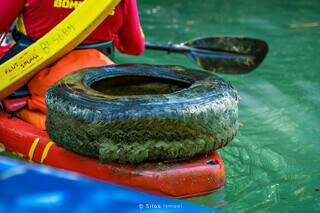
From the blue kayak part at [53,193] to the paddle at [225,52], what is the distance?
346 centimetres

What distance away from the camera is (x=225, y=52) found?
506 centimetres

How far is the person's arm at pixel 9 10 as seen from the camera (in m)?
3.08

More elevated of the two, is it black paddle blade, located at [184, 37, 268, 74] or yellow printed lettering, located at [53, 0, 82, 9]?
yellow printed lettering, located at [53, 0, 82, 9]

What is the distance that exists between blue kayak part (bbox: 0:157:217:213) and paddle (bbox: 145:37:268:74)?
346 cm

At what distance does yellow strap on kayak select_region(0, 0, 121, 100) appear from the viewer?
2996 mm

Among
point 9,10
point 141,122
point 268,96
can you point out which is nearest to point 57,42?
point 9,10

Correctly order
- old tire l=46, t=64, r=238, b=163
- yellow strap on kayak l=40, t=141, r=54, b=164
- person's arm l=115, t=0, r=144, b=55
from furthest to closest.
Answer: person's arm l=115, t=0, r=144, b=55, yellow strap on kayak l=40, t=141, r=54, b=164, old tire l=46, t=64, r=238, b=163

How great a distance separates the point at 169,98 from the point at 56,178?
1214 millimetres

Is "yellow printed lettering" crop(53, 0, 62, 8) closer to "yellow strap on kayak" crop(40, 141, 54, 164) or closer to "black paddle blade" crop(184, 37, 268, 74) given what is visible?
"yellow strap on kayak" crop(40, 141, 54, 164)

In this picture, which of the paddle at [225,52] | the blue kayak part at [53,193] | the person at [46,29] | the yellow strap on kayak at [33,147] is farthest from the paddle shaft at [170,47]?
the blue kayak part at [53,193]

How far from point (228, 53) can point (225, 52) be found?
0.08ft

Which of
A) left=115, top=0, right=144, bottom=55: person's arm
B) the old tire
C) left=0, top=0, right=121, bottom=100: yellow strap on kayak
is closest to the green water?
the old tire

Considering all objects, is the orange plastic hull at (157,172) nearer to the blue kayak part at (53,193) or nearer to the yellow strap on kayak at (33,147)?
the yellow strap on kayak at (33,147)

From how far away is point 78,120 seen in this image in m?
2.56
